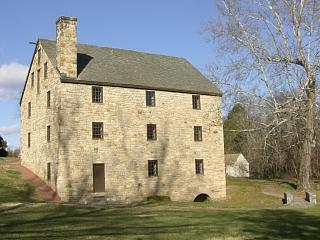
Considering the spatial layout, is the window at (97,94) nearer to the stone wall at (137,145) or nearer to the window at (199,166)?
the stone wall at (137,145)

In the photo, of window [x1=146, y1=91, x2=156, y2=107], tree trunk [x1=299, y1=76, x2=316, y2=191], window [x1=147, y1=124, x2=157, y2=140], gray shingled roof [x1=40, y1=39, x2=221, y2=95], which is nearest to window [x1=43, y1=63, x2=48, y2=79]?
gray shingled roof [x1=40, y1=39, x2=221, y2=95]

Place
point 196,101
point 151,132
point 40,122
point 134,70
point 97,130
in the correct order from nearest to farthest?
point 97,130, point 151,132, point 40,122, point 134,70, point 196,101

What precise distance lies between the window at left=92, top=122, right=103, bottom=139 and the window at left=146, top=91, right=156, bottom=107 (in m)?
4.30

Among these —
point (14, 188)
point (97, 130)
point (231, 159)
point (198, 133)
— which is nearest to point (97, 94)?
point (97, 130)

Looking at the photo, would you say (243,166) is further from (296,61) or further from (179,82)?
(296,61)

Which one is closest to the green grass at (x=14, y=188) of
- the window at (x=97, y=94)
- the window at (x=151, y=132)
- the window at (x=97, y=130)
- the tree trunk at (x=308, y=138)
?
the window at (x=97, y=130)

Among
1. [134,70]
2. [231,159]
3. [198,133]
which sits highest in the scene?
[134,70]

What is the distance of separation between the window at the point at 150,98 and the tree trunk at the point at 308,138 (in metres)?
10.9

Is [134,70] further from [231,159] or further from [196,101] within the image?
[231,159]

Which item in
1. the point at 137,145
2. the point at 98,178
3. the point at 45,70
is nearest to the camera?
the point at 98,178

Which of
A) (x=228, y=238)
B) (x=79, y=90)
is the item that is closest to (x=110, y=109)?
(x=79, y=90)

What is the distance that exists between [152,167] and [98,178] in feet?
14.5

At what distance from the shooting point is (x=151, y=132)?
3194 centimetres

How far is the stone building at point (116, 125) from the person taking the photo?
28469mm
